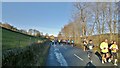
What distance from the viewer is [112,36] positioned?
32.4m

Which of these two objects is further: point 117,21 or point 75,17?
point 75,17

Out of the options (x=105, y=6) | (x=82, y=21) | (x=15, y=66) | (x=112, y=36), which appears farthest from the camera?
(x=82, y=21)

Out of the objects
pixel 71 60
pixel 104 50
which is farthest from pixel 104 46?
pixel 71 60

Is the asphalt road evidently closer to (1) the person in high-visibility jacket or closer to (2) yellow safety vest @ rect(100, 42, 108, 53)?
(1) the person in high-visibility jacket

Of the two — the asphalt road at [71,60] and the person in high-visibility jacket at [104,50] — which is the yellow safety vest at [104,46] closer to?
the person in high-visibility jacket at [104,50]

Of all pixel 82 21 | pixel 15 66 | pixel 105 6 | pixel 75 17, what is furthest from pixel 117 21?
pixel 15 66

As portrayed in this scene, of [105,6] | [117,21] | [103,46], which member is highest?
[105,6]

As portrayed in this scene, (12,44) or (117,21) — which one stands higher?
(117,21)

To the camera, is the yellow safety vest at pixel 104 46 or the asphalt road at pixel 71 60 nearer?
the asphalt road at pixel 71 60

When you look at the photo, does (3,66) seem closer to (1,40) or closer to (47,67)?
(1,40)

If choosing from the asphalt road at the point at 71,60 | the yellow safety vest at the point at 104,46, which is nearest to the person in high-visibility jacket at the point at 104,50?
the yellow safety vest at the point at 104,46

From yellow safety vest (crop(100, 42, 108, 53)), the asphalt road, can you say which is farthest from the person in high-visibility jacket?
the asphalt road

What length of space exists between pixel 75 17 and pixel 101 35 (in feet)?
66.8

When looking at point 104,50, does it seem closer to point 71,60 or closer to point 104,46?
point 104,46
